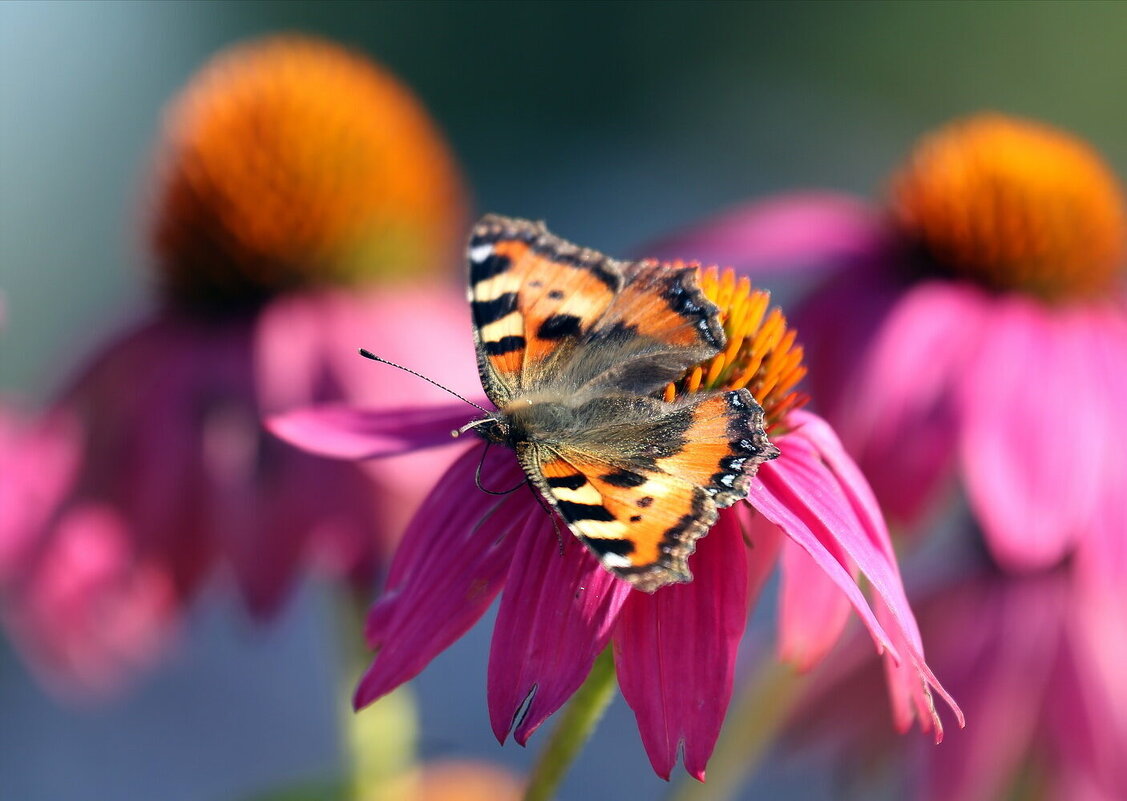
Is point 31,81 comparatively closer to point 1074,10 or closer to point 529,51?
point 529,51

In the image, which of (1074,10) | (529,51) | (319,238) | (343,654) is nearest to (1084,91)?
(1074,10)

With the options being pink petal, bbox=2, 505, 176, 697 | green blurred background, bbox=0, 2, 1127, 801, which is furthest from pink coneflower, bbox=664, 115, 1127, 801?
green blurred background, bbox=0, 2, 1127, 801

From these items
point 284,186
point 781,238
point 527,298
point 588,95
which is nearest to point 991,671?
point 781,238

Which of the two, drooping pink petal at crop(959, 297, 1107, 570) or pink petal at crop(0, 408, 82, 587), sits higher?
drooping pink petal at crop(959, 297, 1107, 570)

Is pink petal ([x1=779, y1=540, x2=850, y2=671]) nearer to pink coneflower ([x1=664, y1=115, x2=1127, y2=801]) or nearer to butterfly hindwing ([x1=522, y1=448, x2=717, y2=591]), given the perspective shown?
butterfly hindwing ([x1=522, y1=448, x2=717, y2=591])

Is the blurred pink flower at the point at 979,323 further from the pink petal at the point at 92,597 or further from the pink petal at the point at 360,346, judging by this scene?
the pink petal at the point at 92,597

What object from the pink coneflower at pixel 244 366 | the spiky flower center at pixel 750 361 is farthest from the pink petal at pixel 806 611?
the pink coneflower at pixel 244 366

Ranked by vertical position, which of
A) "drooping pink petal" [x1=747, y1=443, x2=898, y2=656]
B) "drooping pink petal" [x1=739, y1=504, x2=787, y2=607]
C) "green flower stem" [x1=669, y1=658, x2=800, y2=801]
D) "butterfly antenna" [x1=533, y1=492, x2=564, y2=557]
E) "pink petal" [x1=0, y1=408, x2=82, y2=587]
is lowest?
"pink petal" [x1=0, y1=408, x2=82, y2=587]
